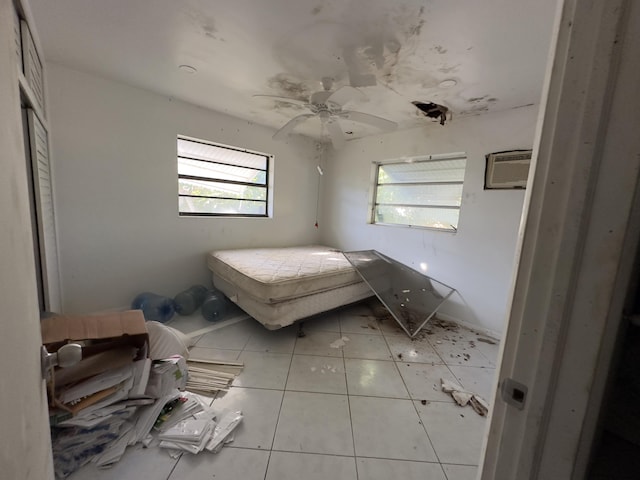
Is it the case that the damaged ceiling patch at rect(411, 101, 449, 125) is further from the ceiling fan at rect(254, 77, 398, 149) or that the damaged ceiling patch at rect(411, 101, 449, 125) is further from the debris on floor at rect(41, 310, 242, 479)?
the debris on floor at rect(41, 310, 242, 479)

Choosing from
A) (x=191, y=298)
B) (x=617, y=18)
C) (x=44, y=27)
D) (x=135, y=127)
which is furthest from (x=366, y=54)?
(x=191, y=298)

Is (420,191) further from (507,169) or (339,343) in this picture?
(339,343)

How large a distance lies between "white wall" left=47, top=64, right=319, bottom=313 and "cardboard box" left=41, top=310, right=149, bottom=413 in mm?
1203

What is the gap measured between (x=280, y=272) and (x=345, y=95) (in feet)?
5.60

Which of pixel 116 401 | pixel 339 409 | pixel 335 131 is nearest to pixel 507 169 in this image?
pixel 335 131

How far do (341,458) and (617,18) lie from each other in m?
1.85

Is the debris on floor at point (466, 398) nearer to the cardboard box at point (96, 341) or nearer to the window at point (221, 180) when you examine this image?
the cardboard box at point (96, 341)

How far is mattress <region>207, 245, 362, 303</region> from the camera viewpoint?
2.29 meters

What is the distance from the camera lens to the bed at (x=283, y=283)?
2291 millimetres

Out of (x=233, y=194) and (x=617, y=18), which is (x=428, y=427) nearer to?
(x=617, y=18)

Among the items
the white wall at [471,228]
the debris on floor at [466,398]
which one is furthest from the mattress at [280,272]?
the debris on floor at [466,398]

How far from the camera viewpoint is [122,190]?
8.51ft

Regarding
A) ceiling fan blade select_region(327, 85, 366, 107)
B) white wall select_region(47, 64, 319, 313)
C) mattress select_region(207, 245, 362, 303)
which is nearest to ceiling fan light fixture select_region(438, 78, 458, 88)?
ceiling fan blade select_region(327, 85, 366, 107)

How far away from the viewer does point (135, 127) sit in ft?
8.54
